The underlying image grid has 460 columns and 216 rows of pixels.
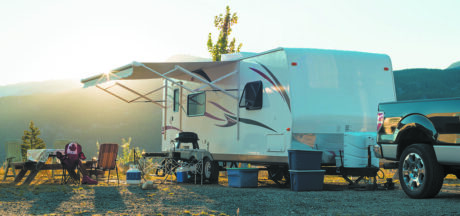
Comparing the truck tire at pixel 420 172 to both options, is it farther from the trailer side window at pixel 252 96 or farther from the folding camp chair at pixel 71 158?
the folding camp chair at pixel 71 158

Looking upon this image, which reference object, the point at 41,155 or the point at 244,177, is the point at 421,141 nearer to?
the point at 244,177

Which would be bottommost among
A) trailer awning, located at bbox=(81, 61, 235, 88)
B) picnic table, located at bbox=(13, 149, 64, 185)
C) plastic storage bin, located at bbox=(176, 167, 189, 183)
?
plastic storage bin, located at bbox=(176, 167, 189, 183)

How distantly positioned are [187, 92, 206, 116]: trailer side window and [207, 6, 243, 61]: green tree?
6.75m

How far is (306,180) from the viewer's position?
10570 millimetres

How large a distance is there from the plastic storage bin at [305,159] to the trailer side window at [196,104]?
4.33 m

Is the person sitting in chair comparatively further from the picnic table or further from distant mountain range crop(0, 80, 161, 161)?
distant mountain range crop(0, 80, 161, 161)

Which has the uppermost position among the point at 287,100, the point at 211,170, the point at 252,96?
the point at 252,96

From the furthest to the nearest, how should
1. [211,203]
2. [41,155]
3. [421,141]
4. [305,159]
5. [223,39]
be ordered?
1. [223,39]
2. [41,155]
3. [305,159]
4. [421,141]
5. [211,203]

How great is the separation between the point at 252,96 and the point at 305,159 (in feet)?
7.48

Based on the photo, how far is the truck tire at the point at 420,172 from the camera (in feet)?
26.5

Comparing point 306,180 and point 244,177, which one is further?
point 244,177

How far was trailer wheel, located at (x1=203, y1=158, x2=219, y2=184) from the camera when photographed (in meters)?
13.0

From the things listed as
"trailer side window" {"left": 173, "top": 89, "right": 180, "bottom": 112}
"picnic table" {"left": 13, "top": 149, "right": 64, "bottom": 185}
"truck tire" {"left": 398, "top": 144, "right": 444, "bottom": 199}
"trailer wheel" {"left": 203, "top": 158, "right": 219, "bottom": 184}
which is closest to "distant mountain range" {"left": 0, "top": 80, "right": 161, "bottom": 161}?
"trailer side window" {"left": 173, "top": 89, "right": 180, "bottom": 112}

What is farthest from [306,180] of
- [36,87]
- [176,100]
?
[36,87]
